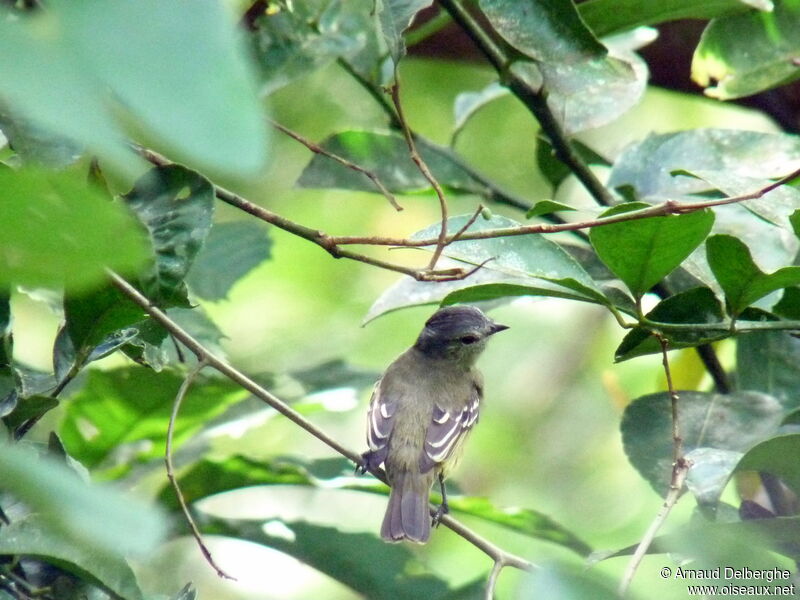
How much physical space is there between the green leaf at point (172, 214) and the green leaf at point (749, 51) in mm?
1746

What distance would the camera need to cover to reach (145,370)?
2994 mm

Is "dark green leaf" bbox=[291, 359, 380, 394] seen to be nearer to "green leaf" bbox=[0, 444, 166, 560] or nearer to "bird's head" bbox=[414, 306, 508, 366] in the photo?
"bird's head" bbox=[414, 306, 508, 366]

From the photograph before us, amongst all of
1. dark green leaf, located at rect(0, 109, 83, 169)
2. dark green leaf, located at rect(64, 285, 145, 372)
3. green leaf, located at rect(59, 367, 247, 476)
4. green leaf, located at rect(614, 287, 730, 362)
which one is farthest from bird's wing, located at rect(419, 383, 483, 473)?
dark green leaf, located at rect(0, 109, 83, 169)

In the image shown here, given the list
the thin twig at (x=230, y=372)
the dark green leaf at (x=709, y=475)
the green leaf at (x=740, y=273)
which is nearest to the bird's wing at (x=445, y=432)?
the thin twig at (x=230, y=372)

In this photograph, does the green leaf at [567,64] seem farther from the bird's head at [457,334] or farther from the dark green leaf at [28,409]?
the bird's head at [457,334]

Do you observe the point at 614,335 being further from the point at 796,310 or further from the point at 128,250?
the point at 128,250

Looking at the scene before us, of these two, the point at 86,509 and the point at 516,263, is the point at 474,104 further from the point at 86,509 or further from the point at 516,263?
the point at 86,509

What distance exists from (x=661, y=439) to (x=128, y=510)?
87.8 inches

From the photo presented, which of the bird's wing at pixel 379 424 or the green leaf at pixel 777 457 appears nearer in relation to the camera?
the green leaf at pixel 777 457

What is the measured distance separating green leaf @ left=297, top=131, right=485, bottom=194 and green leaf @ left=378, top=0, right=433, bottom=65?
82 centimetres

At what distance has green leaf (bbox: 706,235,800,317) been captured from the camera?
2254mm

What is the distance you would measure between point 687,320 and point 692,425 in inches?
15.4

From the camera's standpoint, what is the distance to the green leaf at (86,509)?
0.65 metres

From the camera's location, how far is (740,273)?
2279mm
